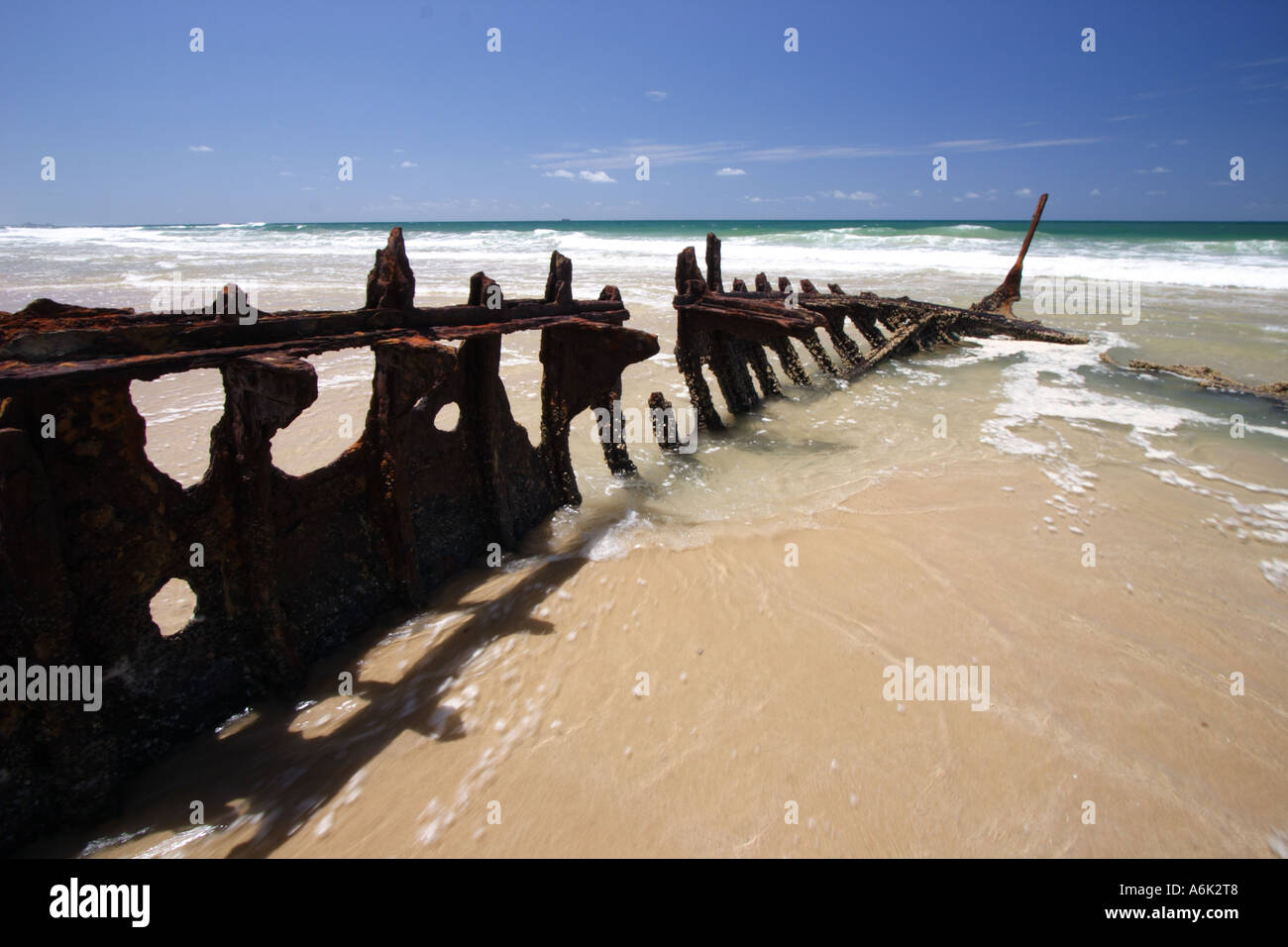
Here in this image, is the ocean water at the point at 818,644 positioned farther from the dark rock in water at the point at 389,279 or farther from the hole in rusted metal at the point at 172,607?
the dark rock in water at the point at 389,279

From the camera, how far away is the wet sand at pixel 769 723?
2557 mm

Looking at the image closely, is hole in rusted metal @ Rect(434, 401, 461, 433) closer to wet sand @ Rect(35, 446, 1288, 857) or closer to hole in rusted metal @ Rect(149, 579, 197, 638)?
wet sand @ Rect(35, 446, 1288, 857)

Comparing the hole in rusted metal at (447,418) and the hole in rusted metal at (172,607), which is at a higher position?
the hole in rusted metal at (447,418)

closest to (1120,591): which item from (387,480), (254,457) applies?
(387,480)

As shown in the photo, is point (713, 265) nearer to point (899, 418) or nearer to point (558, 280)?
point (899, 418)

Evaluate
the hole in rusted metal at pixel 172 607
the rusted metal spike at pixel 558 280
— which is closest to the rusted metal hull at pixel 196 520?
the rusted metal spike at pixel 558 280

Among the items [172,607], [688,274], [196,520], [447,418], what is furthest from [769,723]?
[447,418]

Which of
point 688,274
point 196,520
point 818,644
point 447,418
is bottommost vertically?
point 818,644

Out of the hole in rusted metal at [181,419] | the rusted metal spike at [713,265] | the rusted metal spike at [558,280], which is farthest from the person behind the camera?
the rusted metal spike at [713,265]

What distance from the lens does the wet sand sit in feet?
8.39

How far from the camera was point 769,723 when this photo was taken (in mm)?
3064

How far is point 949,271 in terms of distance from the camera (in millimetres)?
27531
